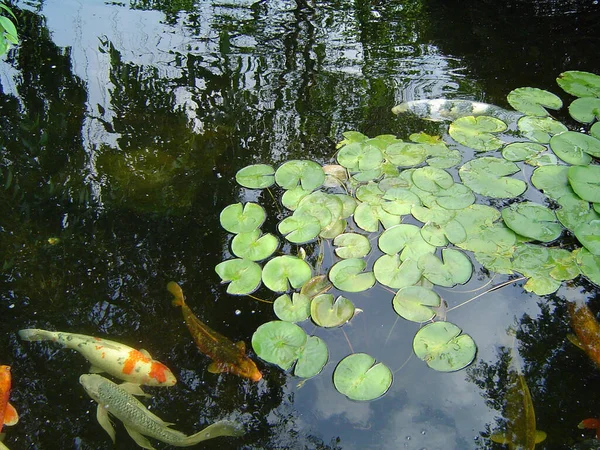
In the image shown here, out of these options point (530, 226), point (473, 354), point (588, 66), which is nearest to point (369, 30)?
point (588, 66)

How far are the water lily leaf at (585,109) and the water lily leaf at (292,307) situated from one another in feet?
6.74

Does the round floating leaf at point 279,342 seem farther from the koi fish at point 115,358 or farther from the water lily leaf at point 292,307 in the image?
the koi fish at point 115,358

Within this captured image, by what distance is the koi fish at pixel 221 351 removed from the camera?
1860 millimetres

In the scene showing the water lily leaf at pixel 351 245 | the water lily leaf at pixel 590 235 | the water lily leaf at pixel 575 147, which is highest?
the water lily leaf at pixel 575 147

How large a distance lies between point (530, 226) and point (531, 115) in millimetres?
1043

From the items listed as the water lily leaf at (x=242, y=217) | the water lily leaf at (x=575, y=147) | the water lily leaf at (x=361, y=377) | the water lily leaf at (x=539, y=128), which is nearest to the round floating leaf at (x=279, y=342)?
the water lily leaf at (x=361, y=377)

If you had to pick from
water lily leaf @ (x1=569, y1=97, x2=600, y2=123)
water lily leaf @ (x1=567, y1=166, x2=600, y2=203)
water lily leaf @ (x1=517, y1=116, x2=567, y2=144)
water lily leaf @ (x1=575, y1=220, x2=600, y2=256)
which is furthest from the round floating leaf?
water lily leaf @ (x1=569, y1=97, x2=600, y2=123)

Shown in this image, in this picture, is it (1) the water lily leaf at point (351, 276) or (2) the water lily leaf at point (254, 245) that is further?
(2) the water lily leaf at point (254, 245)

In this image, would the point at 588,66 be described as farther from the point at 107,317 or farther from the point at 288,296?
the point at 107,317

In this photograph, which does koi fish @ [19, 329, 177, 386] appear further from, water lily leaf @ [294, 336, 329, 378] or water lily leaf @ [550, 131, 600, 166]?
water lily leaf @ [550, 131, 600, 166]

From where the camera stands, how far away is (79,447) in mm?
1702

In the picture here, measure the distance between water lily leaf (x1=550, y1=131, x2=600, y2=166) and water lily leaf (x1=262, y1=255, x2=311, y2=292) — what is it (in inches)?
60.0

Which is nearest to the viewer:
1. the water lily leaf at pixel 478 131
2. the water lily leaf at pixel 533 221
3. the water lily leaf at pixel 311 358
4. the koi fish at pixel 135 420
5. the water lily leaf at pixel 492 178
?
the koi fish at pixel 135 420

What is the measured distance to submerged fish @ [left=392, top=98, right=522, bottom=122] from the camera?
9.88ft
